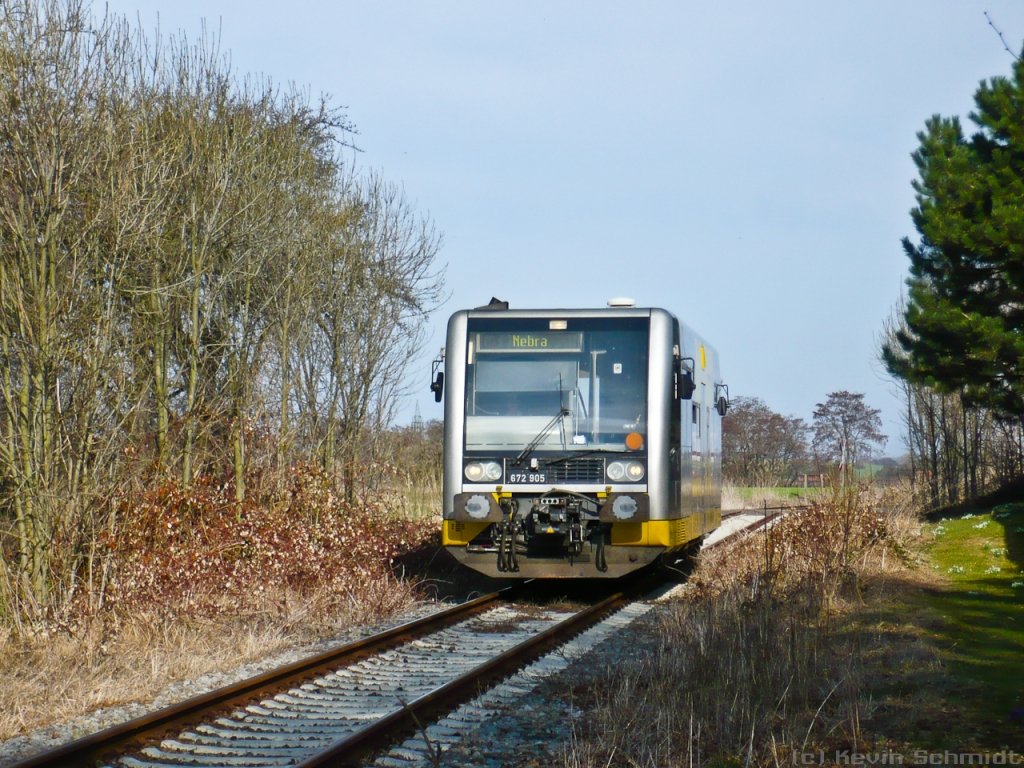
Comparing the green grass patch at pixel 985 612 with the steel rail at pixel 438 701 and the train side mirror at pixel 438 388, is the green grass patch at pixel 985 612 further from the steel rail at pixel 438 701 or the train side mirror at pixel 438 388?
the train side mirror at pixel 438 388

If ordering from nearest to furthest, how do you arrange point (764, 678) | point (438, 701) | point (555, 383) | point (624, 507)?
point (764, 678)
point (438, 701)
point (624, 507)
point (555, 383)

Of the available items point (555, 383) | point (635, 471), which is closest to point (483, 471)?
point (555, 383)

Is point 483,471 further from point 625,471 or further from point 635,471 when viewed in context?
point 635,471

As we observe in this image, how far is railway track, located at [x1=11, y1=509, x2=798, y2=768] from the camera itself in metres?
6.15

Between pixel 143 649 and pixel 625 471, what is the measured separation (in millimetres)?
5235

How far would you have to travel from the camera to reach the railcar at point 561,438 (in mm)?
12594

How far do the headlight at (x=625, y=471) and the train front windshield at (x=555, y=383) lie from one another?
0.58 feet

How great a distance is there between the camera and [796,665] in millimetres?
7480

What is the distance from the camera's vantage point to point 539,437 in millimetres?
12773

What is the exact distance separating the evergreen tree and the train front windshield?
9.52 metres

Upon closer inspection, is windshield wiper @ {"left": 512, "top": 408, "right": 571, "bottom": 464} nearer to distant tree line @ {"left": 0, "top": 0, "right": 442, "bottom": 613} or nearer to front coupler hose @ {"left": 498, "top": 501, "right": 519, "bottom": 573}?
front coupler hose @ {"left": 498, "top": 501, "right": 519, "bottom": 573}

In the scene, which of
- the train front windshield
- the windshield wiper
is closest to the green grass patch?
the train front windshield

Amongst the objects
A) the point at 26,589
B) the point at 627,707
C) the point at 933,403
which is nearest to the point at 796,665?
the point at 627,707

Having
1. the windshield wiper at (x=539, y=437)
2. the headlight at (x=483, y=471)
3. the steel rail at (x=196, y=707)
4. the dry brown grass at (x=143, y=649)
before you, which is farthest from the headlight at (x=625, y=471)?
the steel rail at (x=196, y=707)
